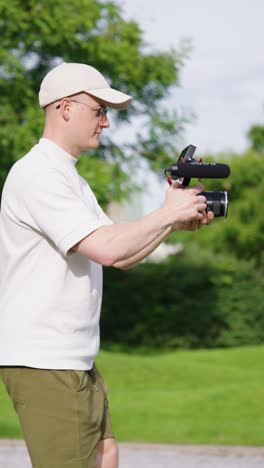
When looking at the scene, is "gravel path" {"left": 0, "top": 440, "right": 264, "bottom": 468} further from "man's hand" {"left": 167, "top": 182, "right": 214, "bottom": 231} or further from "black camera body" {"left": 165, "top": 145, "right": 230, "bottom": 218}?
"black camera body" {"left": 165, "top": 145, "right": 230, "bottom": 218}

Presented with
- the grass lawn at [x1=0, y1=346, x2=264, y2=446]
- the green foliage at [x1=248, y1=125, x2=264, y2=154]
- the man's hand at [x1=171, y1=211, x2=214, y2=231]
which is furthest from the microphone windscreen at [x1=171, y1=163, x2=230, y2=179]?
the green foliage at [x1=248, y1=125, x2=264, y2=154]

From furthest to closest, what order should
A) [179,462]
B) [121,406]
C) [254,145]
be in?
1. [254,145]
2. [121,406]
3. [179,462]

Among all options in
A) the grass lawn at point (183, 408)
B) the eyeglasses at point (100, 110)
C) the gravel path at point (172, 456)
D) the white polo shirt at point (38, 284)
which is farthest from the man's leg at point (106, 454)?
the grass lawn at point (183, 408)

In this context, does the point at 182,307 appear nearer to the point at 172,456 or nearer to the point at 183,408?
the point at 183,408

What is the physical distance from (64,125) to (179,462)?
409 centimetres

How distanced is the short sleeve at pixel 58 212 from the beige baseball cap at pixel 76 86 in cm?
30

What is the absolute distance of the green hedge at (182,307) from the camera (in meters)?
22.5

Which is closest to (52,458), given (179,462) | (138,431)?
(179,462)

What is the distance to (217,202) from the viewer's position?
3.58 metres

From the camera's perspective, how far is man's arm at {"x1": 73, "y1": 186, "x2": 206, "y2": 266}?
3.23 m

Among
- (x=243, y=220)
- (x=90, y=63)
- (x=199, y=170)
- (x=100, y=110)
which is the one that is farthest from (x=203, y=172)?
(x=243, y=220)

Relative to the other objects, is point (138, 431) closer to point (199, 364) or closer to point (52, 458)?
point (52, 458)

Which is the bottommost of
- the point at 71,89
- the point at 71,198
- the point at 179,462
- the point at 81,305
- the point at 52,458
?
the point at 179,462

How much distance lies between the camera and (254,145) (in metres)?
51.1
